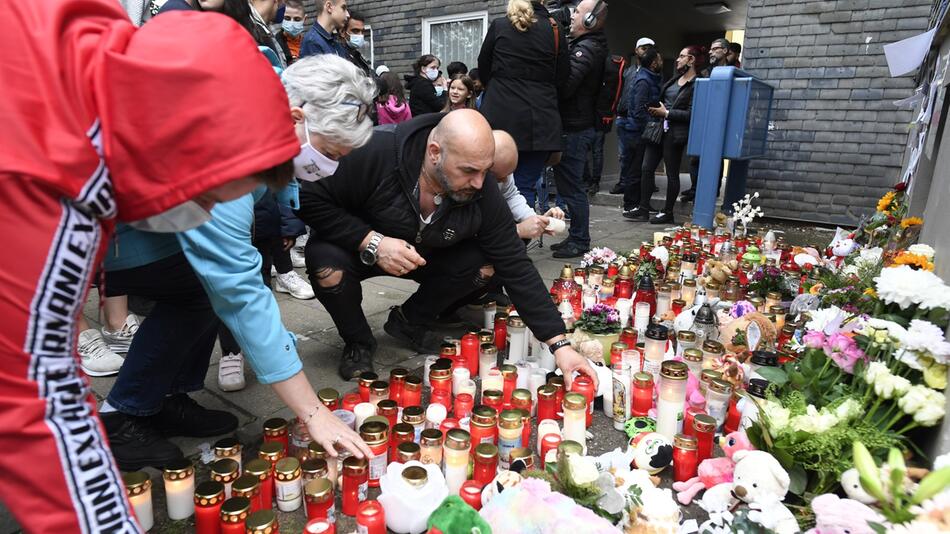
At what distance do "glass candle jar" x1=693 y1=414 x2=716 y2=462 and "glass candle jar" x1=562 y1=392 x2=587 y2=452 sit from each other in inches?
13.9

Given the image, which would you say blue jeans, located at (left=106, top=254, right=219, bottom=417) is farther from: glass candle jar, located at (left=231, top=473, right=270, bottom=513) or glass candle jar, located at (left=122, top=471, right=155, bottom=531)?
glass candle jar, located at (left=231, top=473, right=270, bottom=513)

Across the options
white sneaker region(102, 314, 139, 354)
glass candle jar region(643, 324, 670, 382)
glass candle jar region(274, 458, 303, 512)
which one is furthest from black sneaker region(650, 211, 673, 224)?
glass candle jar region(274, 458, 303, 512)

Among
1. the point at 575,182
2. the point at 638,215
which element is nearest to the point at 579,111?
the point at 575,182

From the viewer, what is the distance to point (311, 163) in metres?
1.96

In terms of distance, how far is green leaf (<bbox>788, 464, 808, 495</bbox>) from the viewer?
5.28ft

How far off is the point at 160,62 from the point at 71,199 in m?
0.22

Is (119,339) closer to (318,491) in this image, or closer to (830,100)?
(318,491)

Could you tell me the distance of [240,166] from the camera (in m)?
0.84

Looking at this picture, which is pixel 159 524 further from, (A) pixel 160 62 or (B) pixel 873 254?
(B) pixel 873 254

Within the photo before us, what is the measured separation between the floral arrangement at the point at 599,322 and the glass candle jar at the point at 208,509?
5.53ft

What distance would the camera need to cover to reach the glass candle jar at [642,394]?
7.23 feet

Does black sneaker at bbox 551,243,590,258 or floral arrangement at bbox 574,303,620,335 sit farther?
black sneaker at bbox 551,243,590,258

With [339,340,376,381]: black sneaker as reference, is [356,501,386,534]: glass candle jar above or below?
above

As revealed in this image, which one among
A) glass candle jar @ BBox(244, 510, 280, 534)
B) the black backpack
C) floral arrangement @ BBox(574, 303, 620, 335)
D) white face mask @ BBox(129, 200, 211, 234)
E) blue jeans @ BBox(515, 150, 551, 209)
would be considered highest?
the black backpack
